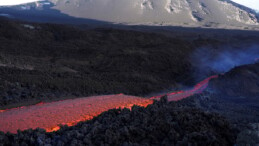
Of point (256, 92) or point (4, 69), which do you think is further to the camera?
point (256, 92)

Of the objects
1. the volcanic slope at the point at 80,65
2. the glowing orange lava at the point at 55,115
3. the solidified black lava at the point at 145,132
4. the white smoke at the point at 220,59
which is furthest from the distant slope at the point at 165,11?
the solidified black lava at the point at 145,132

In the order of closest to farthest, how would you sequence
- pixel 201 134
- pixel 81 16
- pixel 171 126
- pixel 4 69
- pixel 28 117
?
pixel 201 134 → pixel 171 126 → pixel 28 117 → pixel 4 69 → pixel 81 16

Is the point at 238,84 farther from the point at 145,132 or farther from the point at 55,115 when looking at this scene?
the point at 145,132

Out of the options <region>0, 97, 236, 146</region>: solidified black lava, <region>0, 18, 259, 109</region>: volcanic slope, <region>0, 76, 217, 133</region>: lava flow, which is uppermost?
<region>0, 97, 236, 146</region>: solidified black lava

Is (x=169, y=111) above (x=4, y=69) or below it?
above

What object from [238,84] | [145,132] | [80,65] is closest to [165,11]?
[80,65]

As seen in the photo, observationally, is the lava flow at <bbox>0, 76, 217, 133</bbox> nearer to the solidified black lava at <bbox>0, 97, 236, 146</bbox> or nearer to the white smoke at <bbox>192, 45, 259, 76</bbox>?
the solidified black lava at <bbox>0, 97, 236, 146</bbox>

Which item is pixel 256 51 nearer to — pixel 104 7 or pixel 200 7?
pixel 200 7

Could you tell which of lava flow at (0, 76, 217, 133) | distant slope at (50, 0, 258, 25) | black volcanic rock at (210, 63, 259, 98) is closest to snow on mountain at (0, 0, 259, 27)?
distant slope at (50, 0, 258, 25)

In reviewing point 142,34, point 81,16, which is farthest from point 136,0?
point 142,34
